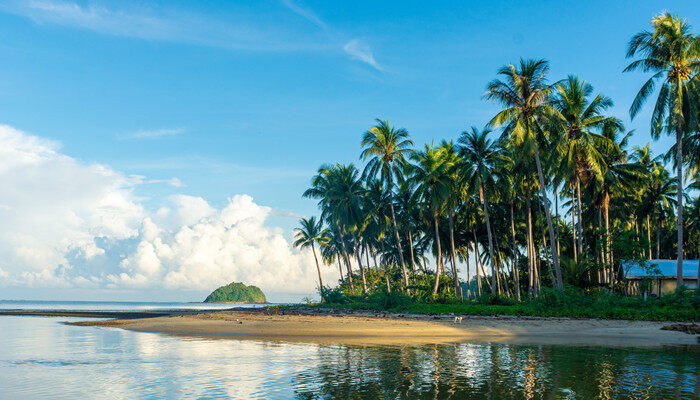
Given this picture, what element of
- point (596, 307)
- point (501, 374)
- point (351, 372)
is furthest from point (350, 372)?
point (596, 307)

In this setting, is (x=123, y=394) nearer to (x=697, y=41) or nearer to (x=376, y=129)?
(x=697, y=41)

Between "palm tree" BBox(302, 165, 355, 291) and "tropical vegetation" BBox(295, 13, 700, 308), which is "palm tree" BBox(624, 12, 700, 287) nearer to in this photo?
"tropical vegetation" BBox(295, 13, 700, 308)

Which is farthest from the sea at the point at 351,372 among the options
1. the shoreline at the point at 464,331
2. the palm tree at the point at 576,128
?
the palm tree at the point at 576,128

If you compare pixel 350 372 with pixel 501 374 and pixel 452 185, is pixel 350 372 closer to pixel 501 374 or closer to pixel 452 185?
pixel 501 374

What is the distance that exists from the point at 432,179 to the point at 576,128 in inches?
501

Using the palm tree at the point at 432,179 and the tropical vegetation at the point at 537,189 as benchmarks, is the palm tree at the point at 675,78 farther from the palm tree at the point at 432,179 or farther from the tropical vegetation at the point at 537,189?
the palm tree at the point at 432,179

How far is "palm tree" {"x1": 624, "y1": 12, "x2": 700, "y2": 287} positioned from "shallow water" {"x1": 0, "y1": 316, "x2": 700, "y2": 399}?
17208 millimetres

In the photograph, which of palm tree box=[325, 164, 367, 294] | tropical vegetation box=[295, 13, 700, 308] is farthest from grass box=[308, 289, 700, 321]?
palm tree box=[325, 164, 367, 294]

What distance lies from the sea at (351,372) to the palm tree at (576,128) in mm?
18594

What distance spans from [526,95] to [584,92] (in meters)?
5.34

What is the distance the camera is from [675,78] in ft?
104

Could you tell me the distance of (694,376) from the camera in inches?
506

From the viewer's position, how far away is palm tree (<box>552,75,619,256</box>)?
35.0m

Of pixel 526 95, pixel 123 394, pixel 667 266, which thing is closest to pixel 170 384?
pixel 123 394
